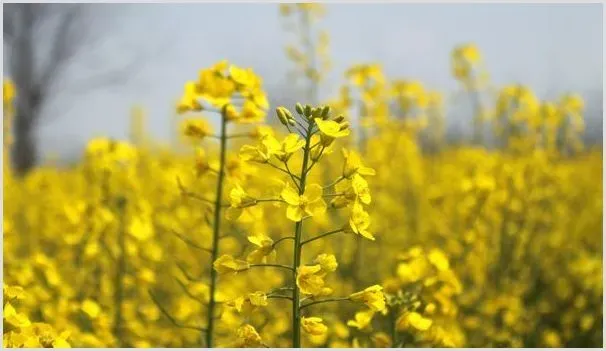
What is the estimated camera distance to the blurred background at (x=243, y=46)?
2.94m

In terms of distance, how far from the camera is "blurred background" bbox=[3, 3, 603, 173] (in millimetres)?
2936

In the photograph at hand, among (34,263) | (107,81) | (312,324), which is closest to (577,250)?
(107,81)

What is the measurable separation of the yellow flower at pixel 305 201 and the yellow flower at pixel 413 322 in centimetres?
49

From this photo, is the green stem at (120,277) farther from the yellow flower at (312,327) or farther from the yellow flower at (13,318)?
the yellow flower at (312,327)

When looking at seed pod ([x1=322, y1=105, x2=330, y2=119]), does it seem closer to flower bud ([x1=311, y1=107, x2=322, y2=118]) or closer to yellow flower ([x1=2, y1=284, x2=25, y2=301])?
flower bud ([x1=311, y1=107, x2=322, y2=118])

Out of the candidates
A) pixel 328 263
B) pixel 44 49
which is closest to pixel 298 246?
pixel 328 263

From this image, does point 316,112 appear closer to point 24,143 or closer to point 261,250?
point 261,250

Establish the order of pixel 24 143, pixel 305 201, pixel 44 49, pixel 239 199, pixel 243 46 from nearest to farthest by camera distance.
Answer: pixel 305 201 < pixel 239 199 < pixel 243 46 < pixel 44 49 < pixel 24 143

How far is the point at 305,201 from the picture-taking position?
61.8 inches

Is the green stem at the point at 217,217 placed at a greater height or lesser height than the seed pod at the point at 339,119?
lesser

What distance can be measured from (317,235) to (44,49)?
2.11 meters

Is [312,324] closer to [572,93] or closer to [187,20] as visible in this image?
[187,20]

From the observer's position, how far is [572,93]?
4098 millimetres

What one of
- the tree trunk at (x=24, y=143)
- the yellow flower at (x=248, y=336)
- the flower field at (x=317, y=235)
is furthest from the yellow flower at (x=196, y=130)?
the tree trunk at (x=24, y=143)
